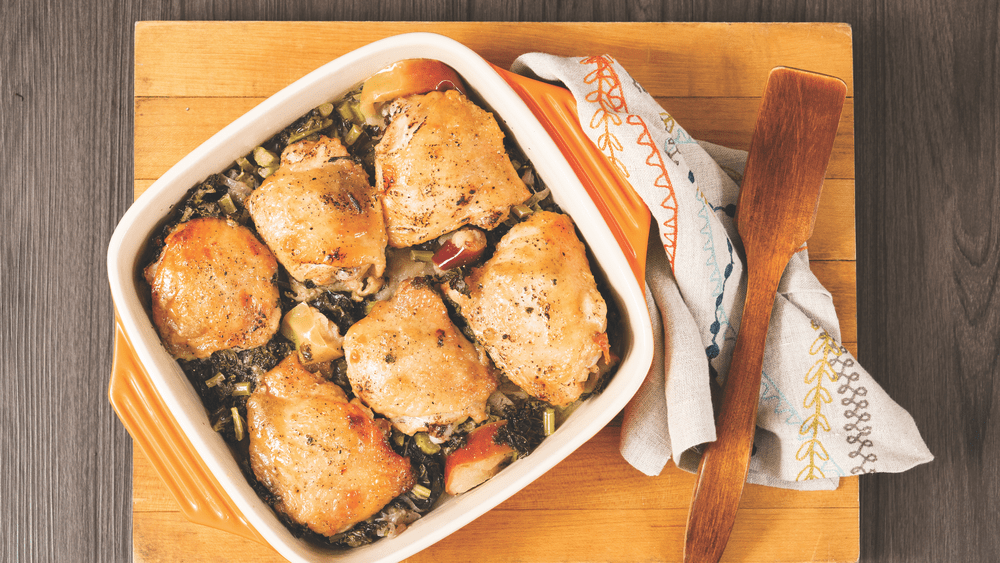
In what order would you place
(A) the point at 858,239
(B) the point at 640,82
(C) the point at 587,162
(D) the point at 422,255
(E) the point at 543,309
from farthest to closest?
(A) the point at 858,239
(B) the point at 640,82
(D) the point at 422,255
(C) the point at 587,162
(E) the point at 543,309

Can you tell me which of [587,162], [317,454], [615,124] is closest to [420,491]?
[317,454]

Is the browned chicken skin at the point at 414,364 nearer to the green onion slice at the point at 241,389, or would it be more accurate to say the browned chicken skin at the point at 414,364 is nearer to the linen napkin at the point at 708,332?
the green onion slice at the point at 241,389

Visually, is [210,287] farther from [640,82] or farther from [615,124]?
[640,82]

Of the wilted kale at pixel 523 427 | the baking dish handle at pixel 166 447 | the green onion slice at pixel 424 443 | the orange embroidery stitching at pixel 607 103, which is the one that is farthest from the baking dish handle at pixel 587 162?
the baking dish handle at pixel 166 447

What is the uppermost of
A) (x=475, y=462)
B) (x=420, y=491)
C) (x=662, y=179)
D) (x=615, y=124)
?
(x=615, y=124)

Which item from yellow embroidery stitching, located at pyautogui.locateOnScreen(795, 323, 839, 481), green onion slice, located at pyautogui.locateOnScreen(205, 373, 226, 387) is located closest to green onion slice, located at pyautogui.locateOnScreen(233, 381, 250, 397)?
green onion slice, located at pyautogui.locateOnScreen(205, 373, 226, 387)

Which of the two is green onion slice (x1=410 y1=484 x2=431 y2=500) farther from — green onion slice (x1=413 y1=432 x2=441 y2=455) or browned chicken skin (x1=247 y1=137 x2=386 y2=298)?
browned chicken skin (x1=247 y1=137 x2=386 y2=298)
